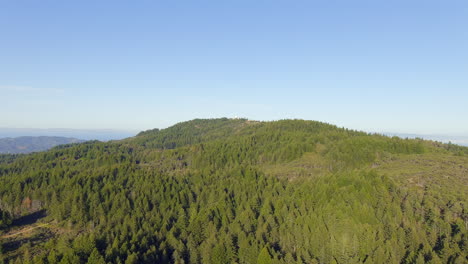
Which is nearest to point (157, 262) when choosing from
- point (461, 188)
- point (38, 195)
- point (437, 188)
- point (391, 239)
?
point (391, 239)

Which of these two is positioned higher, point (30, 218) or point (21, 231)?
point (30, 218)

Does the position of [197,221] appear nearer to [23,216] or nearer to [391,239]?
[391,239]

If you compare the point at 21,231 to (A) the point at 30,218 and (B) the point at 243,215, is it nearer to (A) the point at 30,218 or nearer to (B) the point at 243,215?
(A) the point at 30,218

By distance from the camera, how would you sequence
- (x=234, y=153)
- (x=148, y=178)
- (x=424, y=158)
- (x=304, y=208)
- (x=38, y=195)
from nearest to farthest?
(x=304, y=208) < (x=38, y=195) < (x=148, y=178) < (x=424, y=158) < (x=234, y=153)

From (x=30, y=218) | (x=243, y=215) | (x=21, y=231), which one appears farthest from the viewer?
(x=30, y=218)

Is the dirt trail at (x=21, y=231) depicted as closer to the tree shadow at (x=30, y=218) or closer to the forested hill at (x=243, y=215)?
the forested hill at (x=243, y=215)

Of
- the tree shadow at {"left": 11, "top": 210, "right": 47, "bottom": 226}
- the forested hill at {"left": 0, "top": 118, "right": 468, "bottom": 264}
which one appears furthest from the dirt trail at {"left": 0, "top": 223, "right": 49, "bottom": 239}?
the tree shadow at {"left": 11, "top": 210, "right": 47, "bottom": 226}

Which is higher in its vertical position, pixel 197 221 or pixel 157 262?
pixel 197 221

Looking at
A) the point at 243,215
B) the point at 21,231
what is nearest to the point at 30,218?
the point at 21,231

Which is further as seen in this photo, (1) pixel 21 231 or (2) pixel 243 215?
(2) pixel 243 215
